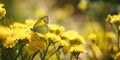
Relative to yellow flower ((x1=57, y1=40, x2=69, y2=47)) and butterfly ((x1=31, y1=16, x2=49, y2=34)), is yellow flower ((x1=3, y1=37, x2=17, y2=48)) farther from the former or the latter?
yellow flower ((x1=57, y1=40, x2=69, y2=47))

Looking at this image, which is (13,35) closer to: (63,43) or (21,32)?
(21,32)

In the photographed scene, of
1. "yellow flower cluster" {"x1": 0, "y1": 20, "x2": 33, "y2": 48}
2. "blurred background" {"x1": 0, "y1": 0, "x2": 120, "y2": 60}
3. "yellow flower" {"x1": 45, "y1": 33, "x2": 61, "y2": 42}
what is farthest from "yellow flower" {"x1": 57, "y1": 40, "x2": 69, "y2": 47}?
"blurred background" {"x1": 0, "y1": 0, "x2": 120, "y2": 60}

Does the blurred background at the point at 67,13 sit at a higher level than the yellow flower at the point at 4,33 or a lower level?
higher

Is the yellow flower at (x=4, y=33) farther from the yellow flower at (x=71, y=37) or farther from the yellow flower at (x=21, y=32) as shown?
the yellow flower at (x=71, y=37)

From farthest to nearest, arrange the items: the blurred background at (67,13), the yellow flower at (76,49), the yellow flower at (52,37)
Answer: the blurred background at (67,13) < the yellow flower at (76,49) < the yellow flower at (52,37)

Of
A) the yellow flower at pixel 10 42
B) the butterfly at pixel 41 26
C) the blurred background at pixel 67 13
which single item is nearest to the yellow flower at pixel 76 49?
the butterfly at pixel 41 26

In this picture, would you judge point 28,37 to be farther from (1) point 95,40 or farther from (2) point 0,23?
(1) point 95,40
